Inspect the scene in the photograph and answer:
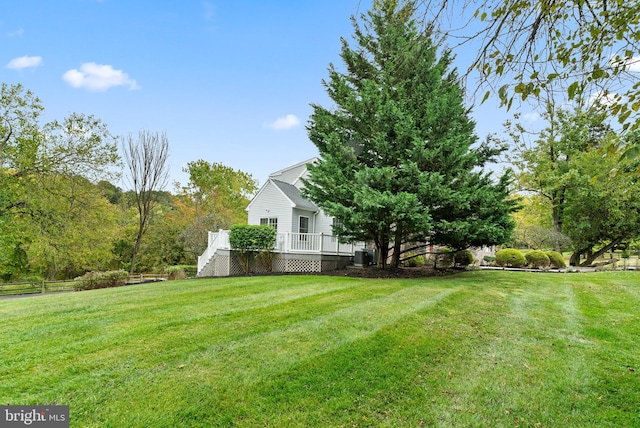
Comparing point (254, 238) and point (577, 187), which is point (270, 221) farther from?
point (577, 187)

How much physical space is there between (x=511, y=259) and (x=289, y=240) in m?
11.0

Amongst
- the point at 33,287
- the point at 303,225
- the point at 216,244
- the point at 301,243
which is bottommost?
the point at 33,287

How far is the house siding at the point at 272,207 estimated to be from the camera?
15737 mm

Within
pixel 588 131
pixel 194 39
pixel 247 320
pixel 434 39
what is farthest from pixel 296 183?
pixel 588 131

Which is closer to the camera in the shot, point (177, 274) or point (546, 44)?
point (546, 44)

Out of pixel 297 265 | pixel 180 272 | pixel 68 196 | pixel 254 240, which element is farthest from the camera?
pixel 68 196

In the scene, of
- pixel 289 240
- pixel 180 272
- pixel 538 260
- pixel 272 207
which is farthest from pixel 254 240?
pixel 538 260

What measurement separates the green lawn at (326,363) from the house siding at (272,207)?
9728mm

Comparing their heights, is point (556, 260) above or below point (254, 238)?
below

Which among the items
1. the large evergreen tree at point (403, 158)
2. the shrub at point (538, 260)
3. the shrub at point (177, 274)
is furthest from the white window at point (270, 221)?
the shrub at point (538, 260)

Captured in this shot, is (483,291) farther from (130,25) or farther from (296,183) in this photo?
(130,25)

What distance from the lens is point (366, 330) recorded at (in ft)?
14.6

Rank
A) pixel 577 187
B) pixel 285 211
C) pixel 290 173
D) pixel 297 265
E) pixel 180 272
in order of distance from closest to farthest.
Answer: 1. pixel 297 265
2. pixel 285 211
3. pixel 180 272
4. pixel 577 187
5. pixel 290 173

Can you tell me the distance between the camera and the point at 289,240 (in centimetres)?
1363
